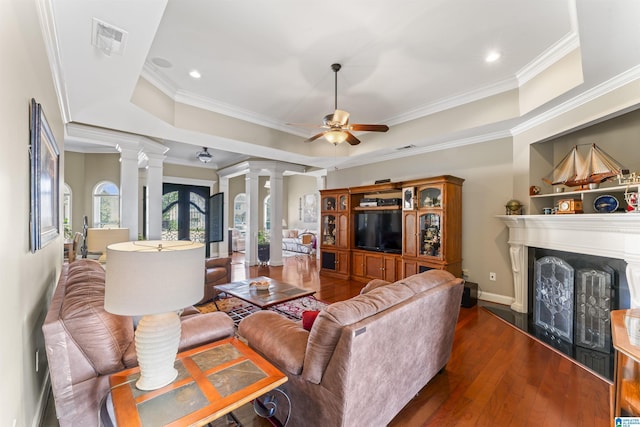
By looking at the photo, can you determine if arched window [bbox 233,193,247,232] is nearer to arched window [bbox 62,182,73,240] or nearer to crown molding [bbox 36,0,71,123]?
arched window [bbox 62,182,73,240]

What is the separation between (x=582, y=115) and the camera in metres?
2.94

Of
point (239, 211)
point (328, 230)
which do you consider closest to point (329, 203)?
point (328, 230)

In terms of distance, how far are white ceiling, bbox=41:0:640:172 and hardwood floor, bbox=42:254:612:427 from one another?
2.68 metres

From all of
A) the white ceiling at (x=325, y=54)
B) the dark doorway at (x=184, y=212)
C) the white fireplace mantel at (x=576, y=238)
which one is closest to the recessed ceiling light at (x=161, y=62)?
the white ceiling at (x=325, y=54)

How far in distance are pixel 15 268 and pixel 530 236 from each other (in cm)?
479

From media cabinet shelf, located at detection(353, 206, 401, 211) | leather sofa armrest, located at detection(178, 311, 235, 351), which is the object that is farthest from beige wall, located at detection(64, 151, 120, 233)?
leather sofa armrest, located at detection(178, 311, 235, 351)

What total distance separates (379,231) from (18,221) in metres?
4.84

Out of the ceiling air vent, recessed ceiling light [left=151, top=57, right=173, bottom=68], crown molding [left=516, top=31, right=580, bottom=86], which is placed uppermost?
recessed ceiling light [left=151, top=57, right=173, bottom=68]

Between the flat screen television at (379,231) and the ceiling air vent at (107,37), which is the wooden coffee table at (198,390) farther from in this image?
the flat screen television at (379,231)

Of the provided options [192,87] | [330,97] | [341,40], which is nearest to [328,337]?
[341,40]

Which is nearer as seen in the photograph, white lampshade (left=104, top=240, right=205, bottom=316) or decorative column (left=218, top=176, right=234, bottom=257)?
white lampshade (left=104, top=240, right=205, bottom=316)

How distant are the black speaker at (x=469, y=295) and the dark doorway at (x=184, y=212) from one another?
6661 mm

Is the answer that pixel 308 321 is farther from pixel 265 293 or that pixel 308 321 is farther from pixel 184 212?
pixel 184 212

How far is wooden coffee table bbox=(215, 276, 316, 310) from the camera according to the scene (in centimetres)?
301
